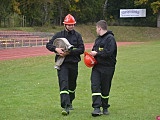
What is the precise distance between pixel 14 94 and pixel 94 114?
12.9 feet

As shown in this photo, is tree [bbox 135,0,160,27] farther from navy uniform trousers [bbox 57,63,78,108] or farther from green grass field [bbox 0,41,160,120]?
navy uniform trousers [bbox 57,63,78,108]

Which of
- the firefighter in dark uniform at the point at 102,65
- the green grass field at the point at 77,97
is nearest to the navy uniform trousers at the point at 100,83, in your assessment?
the firefighter in dark uniform at the point at 102,65

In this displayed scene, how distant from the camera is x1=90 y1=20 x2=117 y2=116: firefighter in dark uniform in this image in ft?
27.9

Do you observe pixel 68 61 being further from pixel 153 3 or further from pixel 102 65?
pixel 153 3

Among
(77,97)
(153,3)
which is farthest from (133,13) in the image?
(77,97)

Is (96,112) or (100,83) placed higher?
(100,83)

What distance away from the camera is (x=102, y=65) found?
28.4ft

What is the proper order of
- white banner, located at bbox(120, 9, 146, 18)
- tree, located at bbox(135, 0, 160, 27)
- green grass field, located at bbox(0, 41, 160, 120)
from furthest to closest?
white banner, located at bbox(120, 9, 146, 18)
tree, located at bbox(135, 0, 160, 27)
green grass field, located at bbox(0, 41, 160, 120)

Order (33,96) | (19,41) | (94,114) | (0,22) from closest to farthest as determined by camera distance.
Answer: (94,114)
(33,96)
(19,41)
(0,22)

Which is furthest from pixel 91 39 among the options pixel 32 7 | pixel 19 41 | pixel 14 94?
pixel 14 94

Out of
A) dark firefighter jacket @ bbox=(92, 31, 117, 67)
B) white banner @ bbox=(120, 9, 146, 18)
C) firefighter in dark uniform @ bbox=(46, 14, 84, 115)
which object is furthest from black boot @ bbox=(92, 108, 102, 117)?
white banner @ bbox=(120, 9, 146, 18)

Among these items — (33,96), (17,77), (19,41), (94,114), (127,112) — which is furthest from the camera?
(19,41)

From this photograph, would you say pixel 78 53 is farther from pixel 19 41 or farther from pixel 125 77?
pixel 19 41

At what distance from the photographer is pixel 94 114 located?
8492 mm
